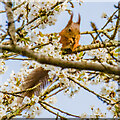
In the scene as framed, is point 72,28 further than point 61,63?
Yes

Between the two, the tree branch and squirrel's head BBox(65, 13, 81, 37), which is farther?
squirrel's head BBox(65, 13, 81, 37)

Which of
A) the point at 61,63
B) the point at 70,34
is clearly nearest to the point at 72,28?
the point at 70,34

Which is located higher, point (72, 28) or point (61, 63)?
point (72, 28)

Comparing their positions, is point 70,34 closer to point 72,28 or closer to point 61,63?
point 72,28

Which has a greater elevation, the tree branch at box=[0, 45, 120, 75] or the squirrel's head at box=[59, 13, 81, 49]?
the squirrel's head at box=[59, 13, 81, 49]

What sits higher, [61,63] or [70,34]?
[70,34]

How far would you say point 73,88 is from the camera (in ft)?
10.8

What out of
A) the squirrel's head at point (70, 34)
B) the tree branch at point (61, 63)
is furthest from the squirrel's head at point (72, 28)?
the tree branch at point (61, 63)

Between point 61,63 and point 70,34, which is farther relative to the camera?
point 70,34

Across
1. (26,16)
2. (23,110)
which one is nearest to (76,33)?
(26,16)

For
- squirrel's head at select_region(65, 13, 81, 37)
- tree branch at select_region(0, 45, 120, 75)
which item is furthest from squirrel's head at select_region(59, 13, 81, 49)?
tree branch at select_region(0, 45, 120, 75)

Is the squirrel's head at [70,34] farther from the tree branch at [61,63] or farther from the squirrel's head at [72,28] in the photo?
the tree branch at [61,63]

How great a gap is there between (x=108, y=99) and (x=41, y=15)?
53.5 inches

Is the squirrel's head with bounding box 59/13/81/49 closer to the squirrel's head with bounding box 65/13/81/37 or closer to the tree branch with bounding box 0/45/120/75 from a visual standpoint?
the squirrel's head with bounding box 65/13/81/37
